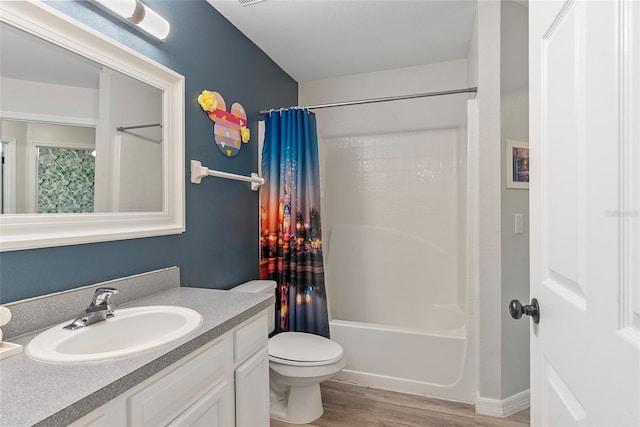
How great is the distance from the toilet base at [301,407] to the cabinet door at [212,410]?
32.2 inches

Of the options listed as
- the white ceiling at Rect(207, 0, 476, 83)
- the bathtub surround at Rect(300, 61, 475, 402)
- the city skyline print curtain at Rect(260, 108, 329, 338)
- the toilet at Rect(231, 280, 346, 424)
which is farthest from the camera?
the bathtub surround at Rect(300, 61, 475, 402)

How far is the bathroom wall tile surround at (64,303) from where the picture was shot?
3.25 feet

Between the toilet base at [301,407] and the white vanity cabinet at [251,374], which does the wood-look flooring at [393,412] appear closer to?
the toilet base at [301,407]

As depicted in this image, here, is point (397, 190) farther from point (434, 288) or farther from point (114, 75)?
point (114, 75)

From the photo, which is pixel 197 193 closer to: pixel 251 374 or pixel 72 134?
pixel 72 134

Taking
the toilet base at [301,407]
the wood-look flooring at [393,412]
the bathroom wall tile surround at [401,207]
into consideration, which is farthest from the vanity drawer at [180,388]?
the bathroom wall tile surround at [401,207]

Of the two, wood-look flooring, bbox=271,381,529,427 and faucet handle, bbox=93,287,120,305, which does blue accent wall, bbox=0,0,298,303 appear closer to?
faucet handle, bbox=93,287,120,305

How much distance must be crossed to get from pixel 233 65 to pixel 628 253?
2.15m

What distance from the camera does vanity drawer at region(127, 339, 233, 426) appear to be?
2.73 ft

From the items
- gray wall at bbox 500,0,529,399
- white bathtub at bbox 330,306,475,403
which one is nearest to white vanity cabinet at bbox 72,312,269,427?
white bathtub at bbox 330,306,475,403

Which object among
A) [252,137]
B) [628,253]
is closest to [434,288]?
[252,137]

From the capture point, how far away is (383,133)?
2928 mm

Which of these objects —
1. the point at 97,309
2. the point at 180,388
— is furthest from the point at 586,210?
the point at 97,309

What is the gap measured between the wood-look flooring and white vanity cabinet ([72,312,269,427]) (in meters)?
0.68
